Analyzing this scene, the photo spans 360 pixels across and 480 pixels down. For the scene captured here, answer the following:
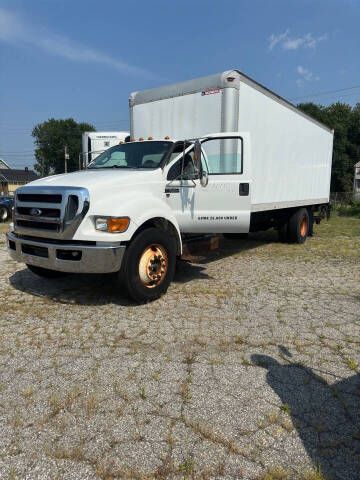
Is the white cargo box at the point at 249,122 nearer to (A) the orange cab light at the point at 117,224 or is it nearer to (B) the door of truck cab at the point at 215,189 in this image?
(B) the door of truck cab at the point at 215,189

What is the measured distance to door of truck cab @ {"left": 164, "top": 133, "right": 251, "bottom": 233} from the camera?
506 centimetres

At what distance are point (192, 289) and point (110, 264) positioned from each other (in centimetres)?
164

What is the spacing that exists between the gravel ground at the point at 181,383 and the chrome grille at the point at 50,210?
1021 mm

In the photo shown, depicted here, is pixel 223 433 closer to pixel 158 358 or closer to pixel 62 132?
pixel 158 358

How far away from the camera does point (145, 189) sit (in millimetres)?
4676

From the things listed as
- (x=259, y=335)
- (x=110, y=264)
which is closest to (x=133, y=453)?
(x=259, y=335)

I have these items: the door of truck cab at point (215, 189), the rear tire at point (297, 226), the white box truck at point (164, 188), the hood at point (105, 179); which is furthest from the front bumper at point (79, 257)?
the rear tire at point (297, 226)

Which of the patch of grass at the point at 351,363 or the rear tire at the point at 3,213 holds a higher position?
the rear tire at the point at 3,213

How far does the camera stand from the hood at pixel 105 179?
4.20 meters

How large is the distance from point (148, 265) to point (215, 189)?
1665 millimetres

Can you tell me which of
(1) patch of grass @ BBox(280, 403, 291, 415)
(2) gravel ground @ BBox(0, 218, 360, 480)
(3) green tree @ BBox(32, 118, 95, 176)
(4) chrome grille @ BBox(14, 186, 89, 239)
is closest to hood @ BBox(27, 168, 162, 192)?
(4) chrome grille @ BBox(14, 186, 89, 239)

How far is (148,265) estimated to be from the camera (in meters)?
4.48

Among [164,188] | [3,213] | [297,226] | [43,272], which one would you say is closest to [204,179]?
[164,188]

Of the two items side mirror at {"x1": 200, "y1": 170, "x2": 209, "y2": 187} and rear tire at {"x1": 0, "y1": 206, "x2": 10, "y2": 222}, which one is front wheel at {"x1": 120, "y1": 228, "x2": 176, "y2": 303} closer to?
side mirror at {"x1": 200, "y1": 170, "x2": 209, "y2": 187}
